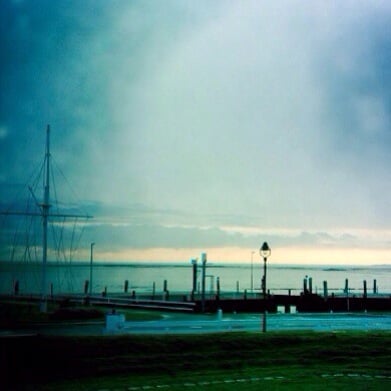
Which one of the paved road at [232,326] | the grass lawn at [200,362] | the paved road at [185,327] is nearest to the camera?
the grass lawn at [200,362]

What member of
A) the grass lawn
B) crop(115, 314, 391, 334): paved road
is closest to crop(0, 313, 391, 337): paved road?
crop(115, 314, 391, 334): paved road

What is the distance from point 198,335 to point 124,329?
3926mm

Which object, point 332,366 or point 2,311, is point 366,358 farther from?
point 2,311

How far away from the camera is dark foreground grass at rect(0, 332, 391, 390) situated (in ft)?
60.3

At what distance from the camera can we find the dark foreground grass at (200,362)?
60.3ft

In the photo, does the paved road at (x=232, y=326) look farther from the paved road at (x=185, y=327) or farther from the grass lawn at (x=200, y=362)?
the grass lawn at (x=200, y=362)

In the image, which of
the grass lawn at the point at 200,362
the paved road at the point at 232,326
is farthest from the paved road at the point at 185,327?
the grass lawn at the point at 200,362

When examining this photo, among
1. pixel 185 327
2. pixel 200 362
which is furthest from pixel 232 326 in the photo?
pixel 200 362

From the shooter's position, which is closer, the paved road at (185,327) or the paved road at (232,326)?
the paved road at (185,327)

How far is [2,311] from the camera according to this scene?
36969mm

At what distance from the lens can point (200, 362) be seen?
2164 cm

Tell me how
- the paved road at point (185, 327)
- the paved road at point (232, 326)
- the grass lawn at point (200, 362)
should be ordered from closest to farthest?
1. the grass lawn at point (200, 362)
2. the paved road at point (185, 327)
3. the paved road at point (232, 326)

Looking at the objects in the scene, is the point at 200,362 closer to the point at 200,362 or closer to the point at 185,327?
the point at 200,362

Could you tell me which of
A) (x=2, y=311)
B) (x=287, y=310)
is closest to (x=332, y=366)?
(x=2, y=311)
